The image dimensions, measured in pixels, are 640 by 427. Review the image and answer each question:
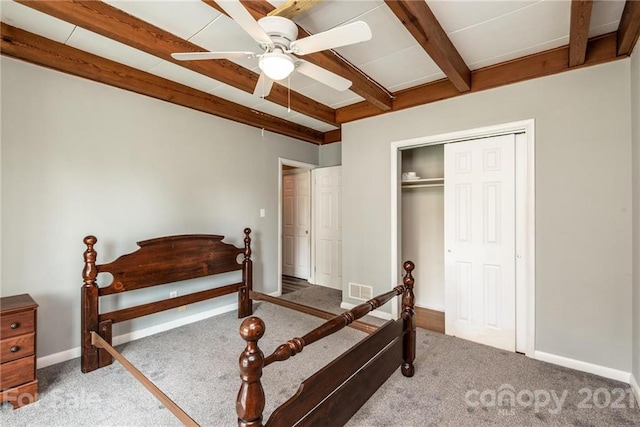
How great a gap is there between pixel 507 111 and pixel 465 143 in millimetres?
455

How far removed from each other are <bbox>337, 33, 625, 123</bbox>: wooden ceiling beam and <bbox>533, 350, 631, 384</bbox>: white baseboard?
8.07 feet

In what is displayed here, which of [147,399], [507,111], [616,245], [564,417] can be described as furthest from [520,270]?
[147,399]

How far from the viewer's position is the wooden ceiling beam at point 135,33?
1851 millimetres

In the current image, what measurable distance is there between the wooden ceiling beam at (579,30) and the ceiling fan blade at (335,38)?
1294 millimetres

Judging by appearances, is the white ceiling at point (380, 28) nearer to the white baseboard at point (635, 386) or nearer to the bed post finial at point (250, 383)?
the bed post finial at point (250, 383)

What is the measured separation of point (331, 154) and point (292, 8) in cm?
344

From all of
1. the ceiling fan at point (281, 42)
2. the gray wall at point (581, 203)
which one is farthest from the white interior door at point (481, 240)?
the ceiling fan at point (281, 42)

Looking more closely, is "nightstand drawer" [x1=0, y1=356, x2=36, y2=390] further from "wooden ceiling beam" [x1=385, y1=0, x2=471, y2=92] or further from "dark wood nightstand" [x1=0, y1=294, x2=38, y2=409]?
"wooden ceiling beam" [x1=385, y1=0, x2=471, y2=92]

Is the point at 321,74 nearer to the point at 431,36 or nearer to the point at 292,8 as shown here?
the point at 292,8

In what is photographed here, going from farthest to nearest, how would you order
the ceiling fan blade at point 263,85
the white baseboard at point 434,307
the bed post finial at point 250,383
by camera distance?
the white baseboard at point 434,307 → the ceiling fan blade at point 263,85 → the bed post finial at point 250,383

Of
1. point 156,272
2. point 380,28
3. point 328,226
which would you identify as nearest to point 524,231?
point 380,28

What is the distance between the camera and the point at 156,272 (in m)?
2.97

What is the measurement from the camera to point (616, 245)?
236 centimetres

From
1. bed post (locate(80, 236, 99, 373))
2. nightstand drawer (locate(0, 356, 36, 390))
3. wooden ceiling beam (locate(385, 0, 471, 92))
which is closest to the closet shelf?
wooden ceiling beam (locate(385, 0, 471, 92))
